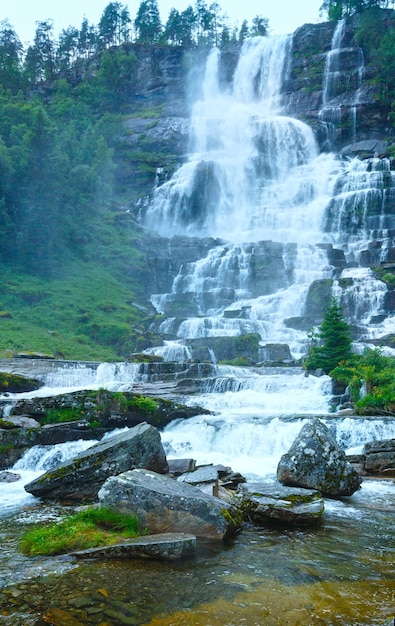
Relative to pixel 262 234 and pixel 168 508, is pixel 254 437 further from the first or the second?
pixel 262 234

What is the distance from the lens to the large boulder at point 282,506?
26.4ft

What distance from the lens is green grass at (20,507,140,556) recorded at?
6699mm

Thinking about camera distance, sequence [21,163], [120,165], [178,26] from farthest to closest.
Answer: [178,26] < [120,165] < [21,163]

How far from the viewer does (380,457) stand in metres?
12.6

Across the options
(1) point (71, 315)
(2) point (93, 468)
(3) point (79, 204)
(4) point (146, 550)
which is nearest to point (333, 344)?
(2) point (93, 468)

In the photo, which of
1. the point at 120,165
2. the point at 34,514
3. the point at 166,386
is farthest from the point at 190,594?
the point at 120,165

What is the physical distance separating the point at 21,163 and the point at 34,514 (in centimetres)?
4323

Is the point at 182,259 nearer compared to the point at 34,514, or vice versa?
the point at 34,514

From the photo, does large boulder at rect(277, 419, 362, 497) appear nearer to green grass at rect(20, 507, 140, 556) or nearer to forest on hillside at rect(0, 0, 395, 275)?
green grass at rect(20, 507, 140, 556)

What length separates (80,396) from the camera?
1536 cm

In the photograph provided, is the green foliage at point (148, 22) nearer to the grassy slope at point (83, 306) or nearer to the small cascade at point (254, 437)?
the grassy slope at point (83, 306)

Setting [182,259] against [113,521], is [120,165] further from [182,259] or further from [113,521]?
[113,521]

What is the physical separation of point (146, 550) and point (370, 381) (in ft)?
44.2

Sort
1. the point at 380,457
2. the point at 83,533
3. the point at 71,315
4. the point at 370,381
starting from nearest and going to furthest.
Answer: the point at 83,533 < the point at 380,457 < the point at 370,381 < the point at 71,315
